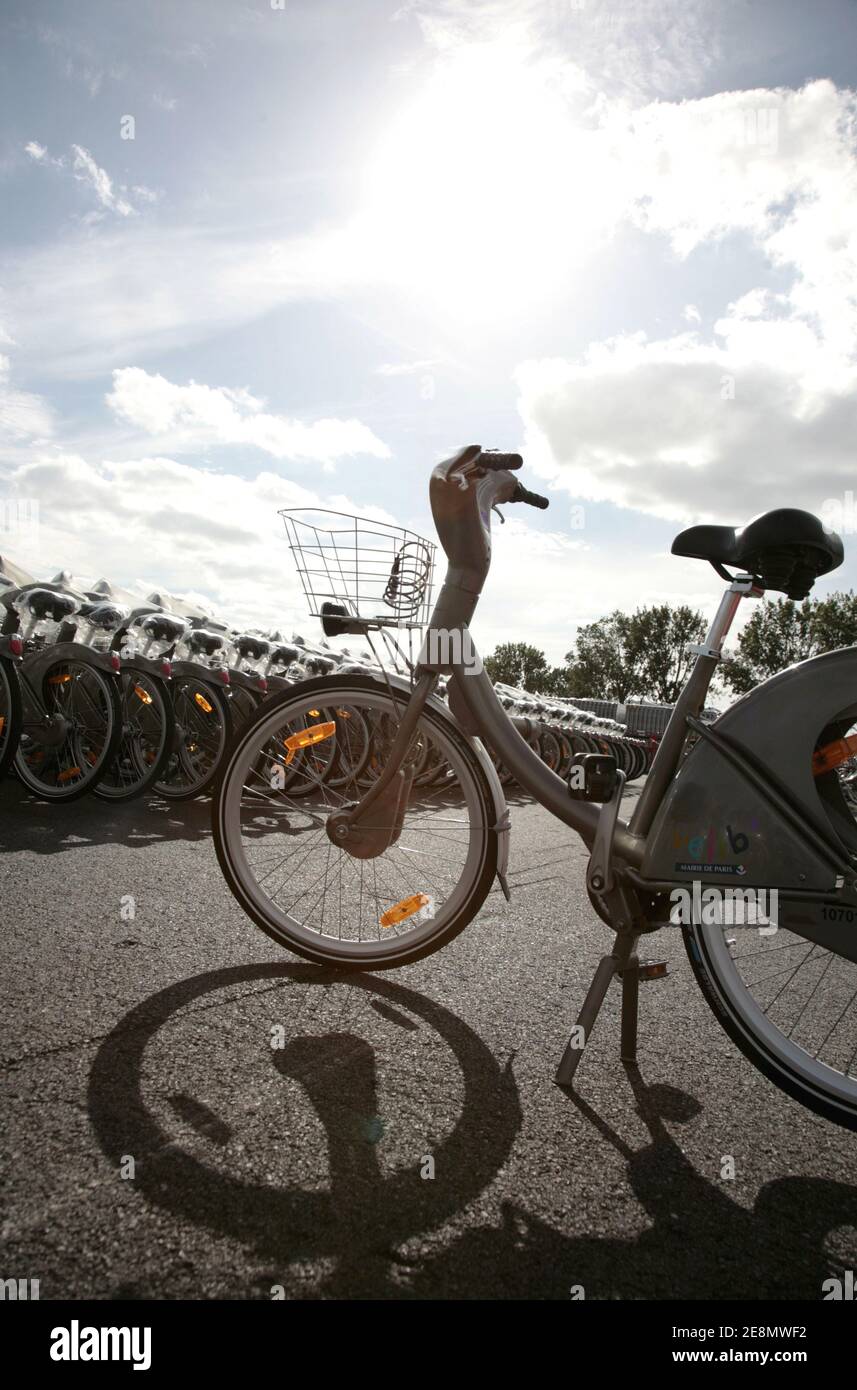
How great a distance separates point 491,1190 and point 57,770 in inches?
200

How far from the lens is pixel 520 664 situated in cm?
8312

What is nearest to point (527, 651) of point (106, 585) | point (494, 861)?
point (106, 585)

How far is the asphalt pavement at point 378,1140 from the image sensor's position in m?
1.31

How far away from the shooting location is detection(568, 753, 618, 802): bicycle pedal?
87.1 inches

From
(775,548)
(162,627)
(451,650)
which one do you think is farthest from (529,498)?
(162,627)

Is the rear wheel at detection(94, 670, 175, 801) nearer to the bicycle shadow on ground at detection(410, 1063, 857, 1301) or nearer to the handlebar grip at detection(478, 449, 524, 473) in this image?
the handlebar grip at detection(478, 449, 524, 473)

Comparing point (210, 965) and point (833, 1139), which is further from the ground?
point (210, 965)

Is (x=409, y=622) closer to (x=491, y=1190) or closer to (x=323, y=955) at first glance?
(x=323, y=955)

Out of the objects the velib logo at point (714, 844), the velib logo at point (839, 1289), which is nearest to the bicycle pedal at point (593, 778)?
the velib logo at point (714, 844)

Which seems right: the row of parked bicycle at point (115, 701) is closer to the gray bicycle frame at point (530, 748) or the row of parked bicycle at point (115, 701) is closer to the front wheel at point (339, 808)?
the front wheel at point (339, 808)

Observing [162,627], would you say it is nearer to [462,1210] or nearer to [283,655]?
[283,655]

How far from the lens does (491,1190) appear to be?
1.51 m
